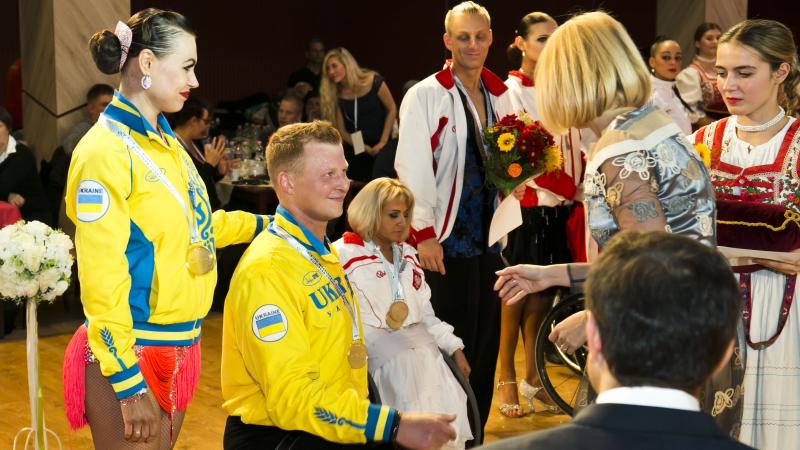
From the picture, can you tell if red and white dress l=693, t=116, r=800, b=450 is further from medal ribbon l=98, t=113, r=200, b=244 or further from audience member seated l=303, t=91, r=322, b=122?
audience member seated l=303, t=91, r=322, b=122

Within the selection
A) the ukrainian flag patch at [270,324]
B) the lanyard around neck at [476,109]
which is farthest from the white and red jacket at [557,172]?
the ukrainian flag patch at [270,324]

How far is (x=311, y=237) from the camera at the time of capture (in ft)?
9.29

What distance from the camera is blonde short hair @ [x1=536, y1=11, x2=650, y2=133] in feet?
7.75

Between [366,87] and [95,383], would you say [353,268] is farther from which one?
[366,87]

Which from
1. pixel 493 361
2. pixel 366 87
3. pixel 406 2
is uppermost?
pixel 406 2

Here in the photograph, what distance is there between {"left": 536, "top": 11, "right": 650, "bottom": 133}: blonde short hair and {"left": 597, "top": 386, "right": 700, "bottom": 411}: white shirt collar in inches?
46.0

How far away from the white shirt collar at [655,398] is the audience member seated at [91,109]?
6.15 metres

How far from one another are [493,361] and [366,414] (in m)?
1.90

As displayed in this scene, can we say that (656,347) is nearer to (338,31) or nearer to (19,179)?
(19,179)

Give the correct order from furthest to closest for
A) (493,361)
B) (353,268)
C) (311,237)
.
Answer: (493,361)
(353,268)
(311,237)

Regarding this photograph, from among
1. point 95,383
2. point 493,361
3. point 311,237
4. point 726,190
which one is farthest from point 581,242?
point 95,383

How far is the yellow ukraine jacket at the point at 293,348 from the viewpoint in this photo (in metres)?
2.51

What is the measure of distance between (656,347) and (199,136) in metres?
5.93

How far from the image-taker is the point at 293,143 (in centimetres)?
287
